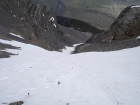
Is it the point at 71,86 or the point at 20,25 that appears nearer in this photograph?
the point at 71,86

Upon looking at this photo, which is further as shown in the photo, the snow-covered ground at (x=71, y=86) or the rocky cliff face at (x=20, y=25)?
the rocky cliff face at (x=20, y=25)

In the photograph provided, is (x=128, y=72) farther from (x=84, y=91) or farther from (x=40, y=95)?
(x=40, y=95)

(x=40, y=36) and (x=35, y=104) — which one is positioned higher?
(x=40, y=36)

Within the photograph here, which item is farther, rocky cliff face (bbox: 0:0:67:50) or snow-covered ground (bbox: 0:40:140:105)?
rocky cliff face (bbox: 0:0:67:50)

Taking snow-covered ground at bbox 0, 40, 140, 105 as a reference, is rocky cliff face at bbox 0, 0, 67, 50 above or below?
above

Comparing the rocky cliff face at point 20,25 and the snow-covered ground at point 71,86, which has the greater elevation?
the rocky cliff face at point 20,25

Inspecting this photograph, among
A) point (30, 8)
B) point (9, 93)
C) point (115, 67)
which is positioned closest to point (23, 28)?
point (30, 8)

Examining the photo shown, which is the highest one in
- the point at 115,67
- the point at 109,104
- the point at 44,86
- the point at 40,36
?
the point at 40,36

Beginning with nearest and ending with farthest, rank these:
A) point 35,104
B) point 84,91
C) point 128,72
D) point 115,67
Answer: point 35,104, point 84,91, point 128,72, point 115,67

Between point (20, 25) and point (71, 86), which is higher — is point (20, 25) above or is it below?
above

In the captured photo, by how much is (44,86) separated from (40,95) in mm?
1174

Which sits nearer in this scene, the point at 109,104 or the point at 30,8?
the point at 109,104

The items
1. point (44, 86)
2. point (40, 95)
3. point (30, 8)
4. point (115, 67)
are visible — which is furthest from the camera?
point (30, 8)

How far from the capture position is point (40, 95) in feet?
24.1
